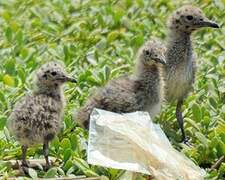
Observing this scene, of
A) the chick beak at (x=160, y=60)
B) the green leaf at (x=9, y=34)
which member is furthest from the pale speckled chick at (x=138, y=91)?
the green leaf at (x=9, y=34)

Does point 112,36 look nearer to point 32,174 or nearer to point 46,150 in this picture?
point 46,150

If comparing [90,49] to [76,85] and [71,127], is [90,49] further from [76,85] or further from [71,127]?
[71,127]

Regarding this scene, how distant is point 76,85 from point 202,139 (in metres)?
1.58

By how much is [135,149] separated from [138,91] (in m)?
0.87

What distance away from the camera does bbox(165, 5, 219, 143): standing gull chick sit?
26.2 feet

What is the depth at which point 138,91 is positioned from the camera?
294 inches

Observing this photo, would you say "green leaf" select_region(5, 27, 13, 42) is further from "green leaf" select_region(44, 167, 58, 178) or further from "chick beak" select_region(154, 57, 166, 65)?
"green leaf" select_region(44, 167, 58, 178)

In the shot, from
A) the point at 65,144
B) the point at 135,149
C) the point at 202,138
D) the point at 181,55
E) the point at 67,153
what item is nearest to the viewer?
the point at 135,149

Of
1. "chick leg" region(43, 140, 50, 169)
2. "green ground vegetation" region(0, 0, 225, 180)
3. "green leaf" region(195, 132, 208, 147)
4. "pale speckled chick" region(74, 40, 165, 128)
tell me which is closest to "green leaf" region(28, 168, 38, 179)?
"green ground vegetation" region(0, 0, 225, 180)

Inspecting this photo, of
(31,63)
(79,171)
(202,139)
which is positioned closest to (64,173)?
(79,171)

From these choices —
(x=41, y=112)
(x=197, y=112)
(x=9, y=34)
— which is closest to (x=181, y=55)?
(x=197, y=112)

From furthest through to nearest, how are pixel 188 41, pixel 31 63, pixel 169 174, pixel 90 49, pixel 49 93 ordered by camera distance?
pixel 90 49 → pixel 31 63 → pixel 188 41 → pixel 49 93 → pixel 169 174

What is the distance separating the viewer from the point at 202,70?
9.11 m

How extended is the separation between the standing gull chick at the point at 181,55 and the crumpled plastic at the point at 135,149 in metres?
0.80
